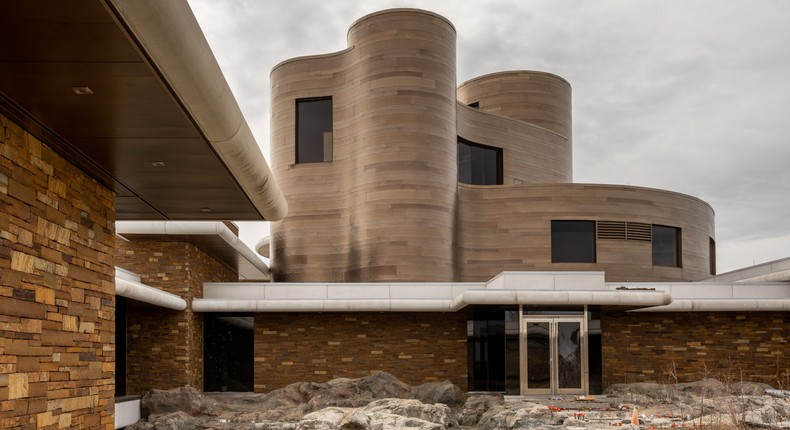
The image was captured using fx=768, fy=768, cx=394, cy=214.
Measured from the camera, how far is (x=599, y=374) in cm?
2189

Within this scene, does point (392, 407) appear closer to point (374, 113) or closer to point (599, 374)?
point (599, 374)

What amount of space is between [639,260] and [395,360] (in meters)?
10.8

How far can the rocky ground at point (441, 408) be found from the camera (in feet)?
47.3

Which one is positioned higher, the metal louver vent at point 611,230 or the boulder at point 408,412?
the metal louver vent at point 611,230

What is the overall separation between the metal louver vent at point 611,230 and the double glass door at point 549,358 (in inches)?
303

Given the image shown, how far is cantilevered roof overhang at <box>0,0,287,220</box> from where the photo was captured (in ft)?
13.7

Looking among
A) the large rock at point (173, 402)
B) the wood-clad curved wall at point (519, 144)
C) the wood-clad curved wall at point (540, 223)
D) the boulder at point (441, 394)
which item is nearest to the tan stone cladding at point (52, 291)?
the large rock at point (173, 402)

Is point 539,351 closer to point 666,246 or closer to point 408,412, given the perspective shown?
point 408,412

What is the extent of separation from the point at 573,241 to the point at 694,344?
6.25m

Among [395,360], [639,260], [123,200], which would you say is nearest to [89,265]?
[123,200]

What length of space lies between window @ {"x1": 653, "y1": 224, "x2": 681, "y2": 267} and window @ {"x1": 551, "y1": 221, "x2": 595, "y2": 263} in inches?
110

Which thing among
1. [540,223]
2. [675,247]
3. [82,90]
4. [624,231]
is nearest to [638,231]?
[624,231]

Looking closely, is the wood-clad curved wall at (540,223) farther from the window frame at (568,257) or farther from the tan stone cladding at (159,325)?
the tan stone cladding at (159,325)

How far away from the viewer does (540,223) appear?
28562 mm
